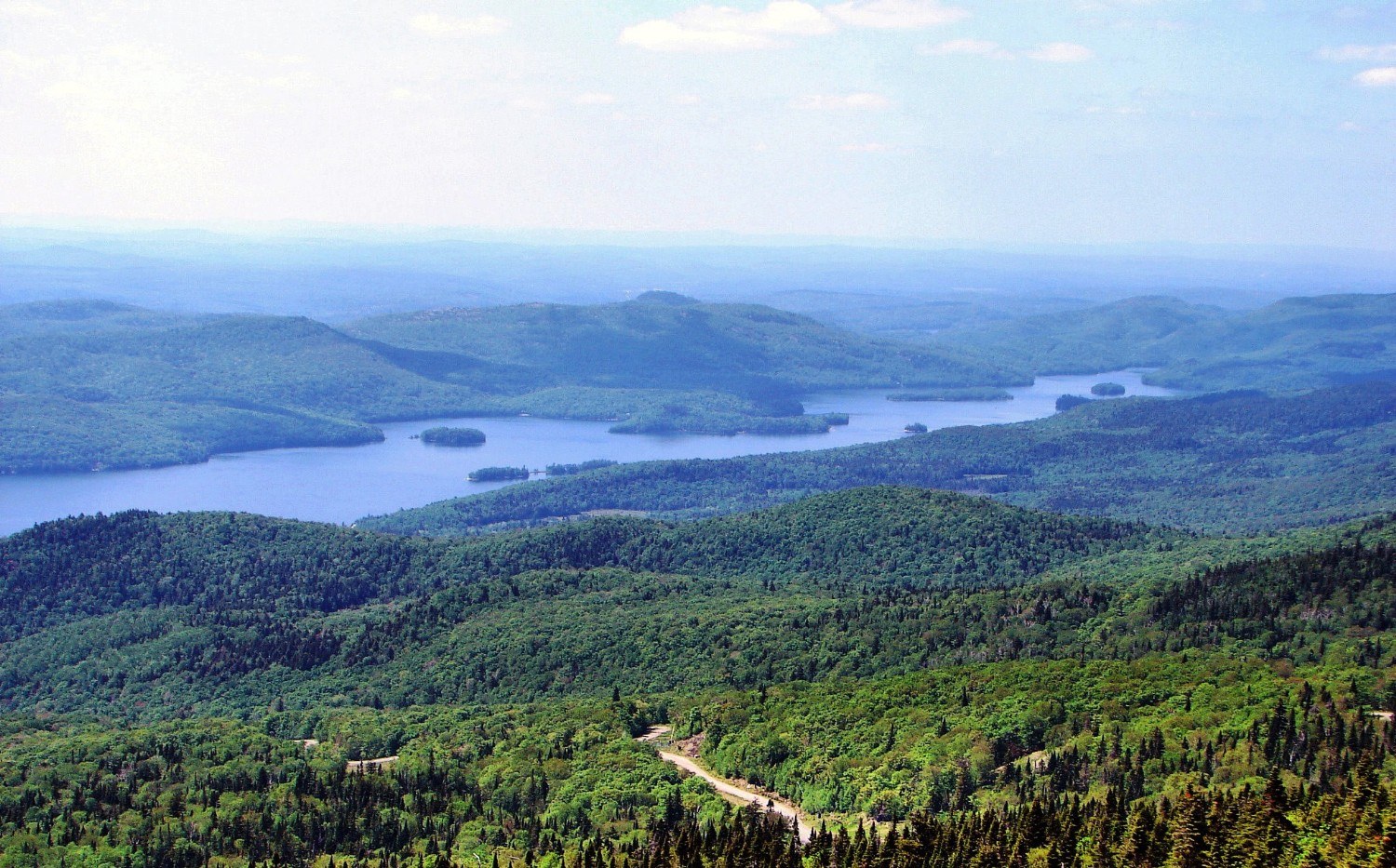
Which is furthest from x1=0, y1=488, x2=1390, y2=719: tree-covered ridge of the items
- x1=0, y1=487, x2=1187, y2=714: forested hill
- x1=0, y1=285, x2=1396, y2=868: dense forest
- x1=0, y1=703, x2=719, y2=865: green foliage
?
x1=0, y1=703, x2=719, y2=865: green foliage

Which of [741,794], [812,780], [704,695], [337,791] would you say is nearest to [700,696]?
[704,695]

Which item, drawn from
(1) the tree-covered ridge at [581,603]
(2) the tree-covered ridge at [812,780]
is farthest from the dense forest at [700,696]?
(1) the tree-covered ridge at [581,603]

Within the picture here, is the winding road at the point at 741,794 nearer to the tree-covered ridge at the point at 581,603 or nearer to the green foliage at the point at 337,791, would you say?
the green foliage at the point at 337,791

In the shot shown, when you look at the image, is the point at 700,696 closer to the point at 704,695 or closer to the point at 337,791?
the point at 704,695

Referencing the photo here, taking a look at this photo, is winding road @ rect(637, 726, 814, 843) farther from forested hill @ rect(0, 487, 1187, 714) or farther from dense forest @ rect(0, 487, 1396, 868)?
forested hill @ rect(0, 487, 1187, 714)

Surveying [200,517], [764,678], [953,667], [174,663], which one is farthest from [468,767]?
[200,517]

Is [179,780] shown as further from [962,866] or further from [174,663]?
[962,866]
